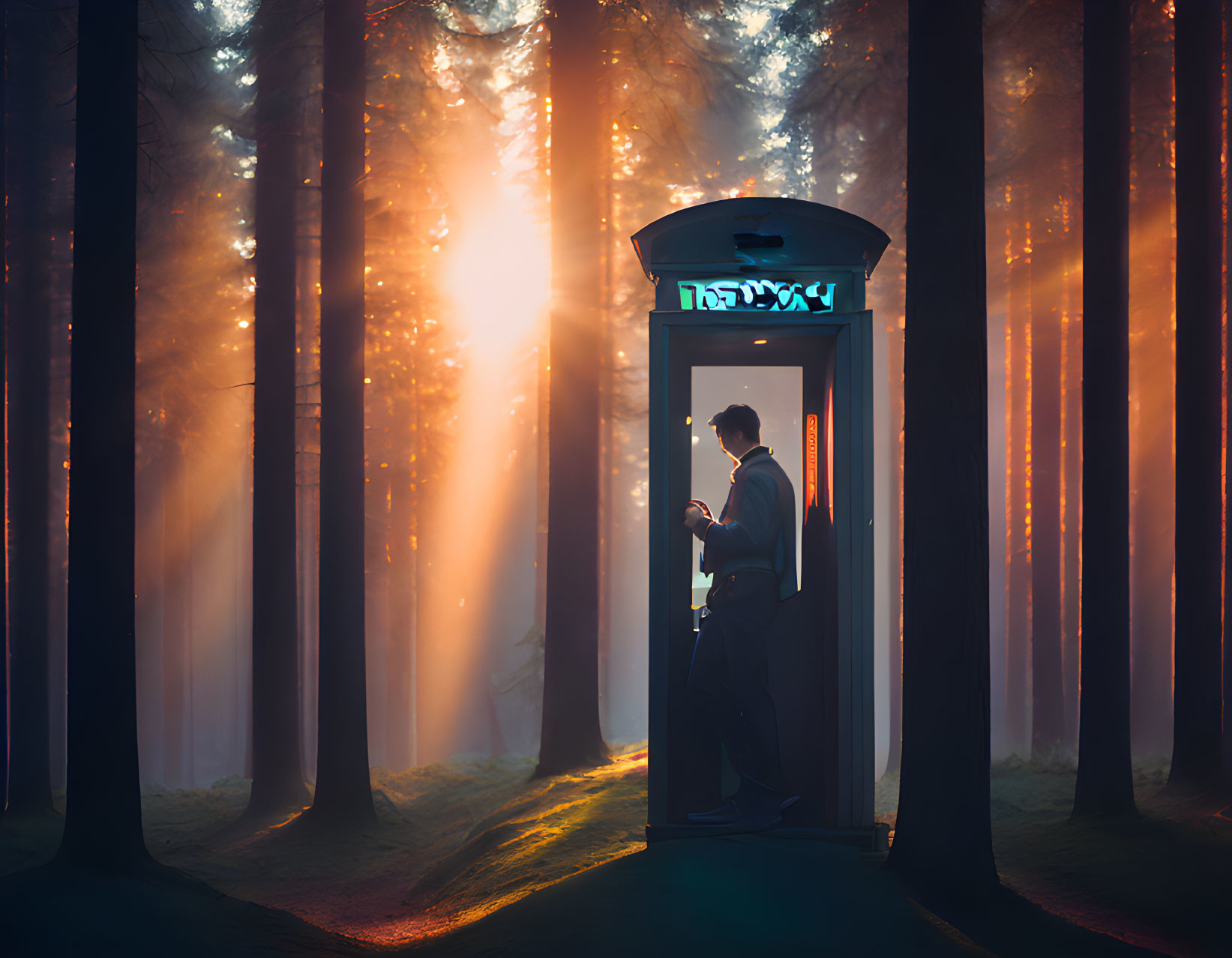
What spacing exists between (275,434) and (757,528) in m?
7.38

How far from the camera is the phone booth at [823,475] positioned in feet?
19.5

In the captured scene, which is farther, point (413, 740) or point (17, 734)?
point (413, 740)

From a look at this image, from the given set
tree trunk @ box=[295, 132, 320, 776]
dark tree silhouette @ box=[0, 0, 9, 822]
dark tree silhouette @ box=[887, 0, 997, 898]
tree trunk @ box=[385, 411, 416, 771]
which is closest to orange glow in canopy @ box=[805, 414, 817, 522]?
dark tree silhouette @ box=[887, 0, 997, 898]

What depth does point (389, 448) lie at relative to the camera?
723 inches

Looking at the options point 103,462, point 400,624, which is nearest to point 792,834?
point 103,462

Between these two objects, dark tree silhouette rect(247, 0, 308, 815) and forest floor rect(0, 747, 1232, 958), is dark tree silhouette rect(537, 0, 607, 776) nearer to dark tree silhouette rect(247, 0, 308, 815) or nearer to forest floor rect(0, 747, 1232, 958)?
forest floor rect(0, 747, 1232, 958)

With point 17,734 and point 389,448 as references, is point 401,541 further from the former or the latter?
point 17,734

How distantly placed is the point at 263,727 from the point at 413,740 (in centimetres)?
1409

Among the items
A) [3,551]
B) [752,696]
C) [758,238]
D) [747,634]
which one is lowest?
[752,696]

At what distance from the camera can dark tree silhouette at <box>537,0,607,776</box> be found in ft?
35.3

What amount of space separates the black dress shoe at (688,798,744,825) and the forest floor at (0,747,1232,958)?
0.92 feet

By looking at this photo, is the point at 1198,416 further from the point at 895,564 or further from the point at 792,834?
the point at 792,834

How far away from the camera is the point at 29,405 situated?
40.5ft

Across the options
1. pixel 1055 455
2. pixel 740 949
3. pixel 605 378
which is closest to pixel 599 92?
pixel 605 378
